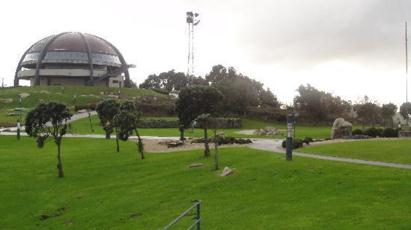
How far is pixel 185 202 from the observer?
25.5 metres

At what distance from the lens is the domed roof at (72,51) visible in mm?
141625

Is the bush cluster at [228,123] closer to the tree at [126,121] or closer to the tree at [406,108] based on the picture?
the tree at [406,108]

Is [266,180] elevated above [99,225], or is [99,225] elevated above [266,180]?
[266,180]

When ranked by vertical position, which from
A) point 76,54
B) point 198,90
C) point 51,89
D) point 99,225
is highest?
point 76,54

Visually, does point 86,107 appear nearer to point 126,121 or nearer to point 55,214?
point 126,121

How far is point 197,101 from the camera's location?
131ft

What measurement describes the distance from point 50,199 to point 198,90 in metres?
14.6

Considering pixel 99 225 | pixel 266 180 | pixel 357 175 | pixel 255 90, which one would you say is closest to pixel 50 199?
pixel 99 225

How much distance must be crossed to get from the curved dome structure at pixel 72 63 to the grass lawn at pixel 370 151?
4420 inches

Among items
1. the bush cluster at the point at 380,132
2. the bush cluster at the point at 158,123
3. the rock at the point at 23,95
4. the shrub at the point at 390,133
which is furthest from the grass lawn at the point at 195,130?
the rock at the point at 23,95

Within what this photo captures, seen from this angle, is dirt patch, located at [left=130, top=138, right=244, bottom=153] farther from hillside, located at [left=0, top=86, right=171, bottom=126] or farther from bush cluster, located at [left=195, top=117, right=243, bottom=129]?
hillside, located at [left=0, top=86, right=171, bottom=126]

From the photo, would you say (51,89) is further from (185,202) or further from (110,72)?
(185,202)

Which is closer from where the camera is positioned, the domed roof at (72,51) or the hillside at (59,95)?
the hillside at (59,95)

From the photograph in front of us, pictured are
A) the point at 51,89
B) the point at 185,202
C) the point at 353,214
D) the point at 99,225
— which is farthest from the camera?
the point at 51,89
